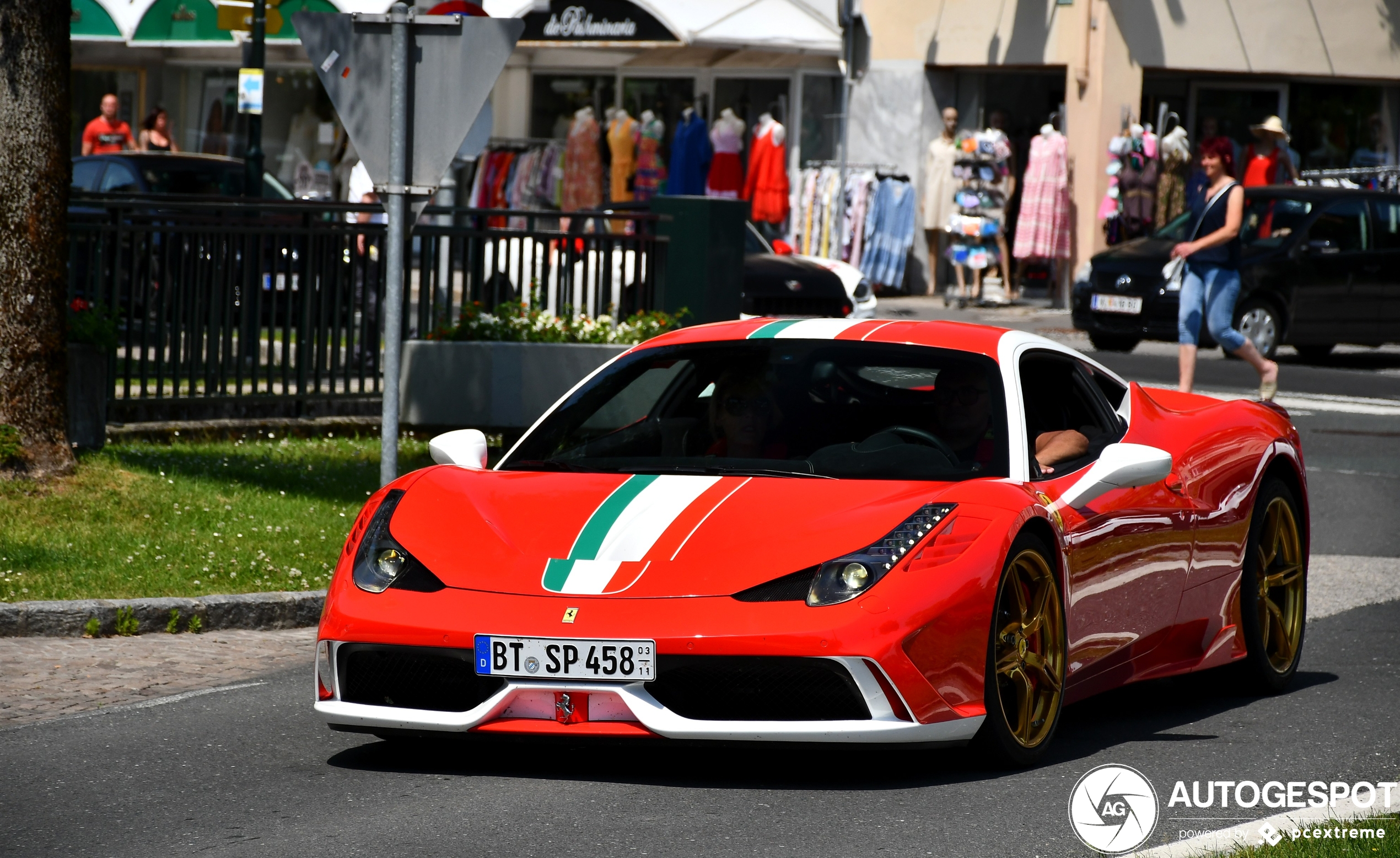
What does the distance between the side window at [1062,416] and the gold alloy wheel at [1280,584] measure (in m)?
0.81

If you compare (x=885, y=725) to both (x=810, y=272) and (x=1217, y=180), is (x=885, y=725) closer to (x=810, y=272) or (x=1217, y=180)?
(x=1217, y=180)

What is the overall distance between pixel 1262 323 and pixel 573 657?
17896mm

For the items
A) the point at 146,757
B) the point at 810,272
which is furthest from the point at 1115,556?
the point at 810,272

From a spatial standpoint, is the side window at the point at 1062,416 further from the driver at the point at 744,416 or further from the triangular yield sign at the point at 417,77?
the triangular yield sign at the point at 417,77

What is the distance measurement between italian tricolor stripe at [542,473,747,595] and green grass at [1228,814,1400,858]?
65.6 inches

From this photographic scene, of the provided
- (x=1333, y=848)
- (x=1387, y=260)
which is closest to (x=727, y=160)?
(x=1387, y=260)

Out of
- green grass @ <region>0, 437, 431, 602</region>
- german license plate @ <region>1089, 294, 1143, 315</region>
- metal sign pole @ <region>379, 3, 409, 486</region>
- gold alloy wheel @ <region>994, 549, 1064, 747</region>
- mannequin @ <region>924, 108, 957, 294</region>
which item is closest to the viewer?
gold alloy wheel @ <region>994, 549, 1064, 747</region>

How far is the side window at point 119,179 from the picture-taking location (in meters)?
19.5

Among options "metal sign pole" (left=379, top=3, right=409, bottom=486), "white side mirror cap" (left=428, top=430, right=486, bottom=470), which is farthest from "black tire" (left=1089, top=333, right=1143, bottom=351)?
"white side mirror cap" (left=428, top=430, right=486, bottom=470)

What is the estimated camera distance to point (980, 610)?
214 inches

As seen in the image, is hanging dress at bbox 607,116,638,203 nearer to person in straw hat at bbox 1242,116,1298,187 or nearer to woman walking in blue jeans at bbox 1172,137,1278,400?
person in straw hat at bbox 1242,116,1298,187

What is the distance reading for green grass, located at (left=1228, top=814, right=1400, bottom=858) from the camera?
4754mm

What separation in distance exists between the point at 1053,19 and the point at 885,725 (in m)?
24.2

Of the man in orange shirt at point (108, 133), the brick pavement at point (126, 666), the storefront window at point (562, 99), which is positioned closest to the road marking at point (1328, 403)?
the brick pavement at point (126, 666)
